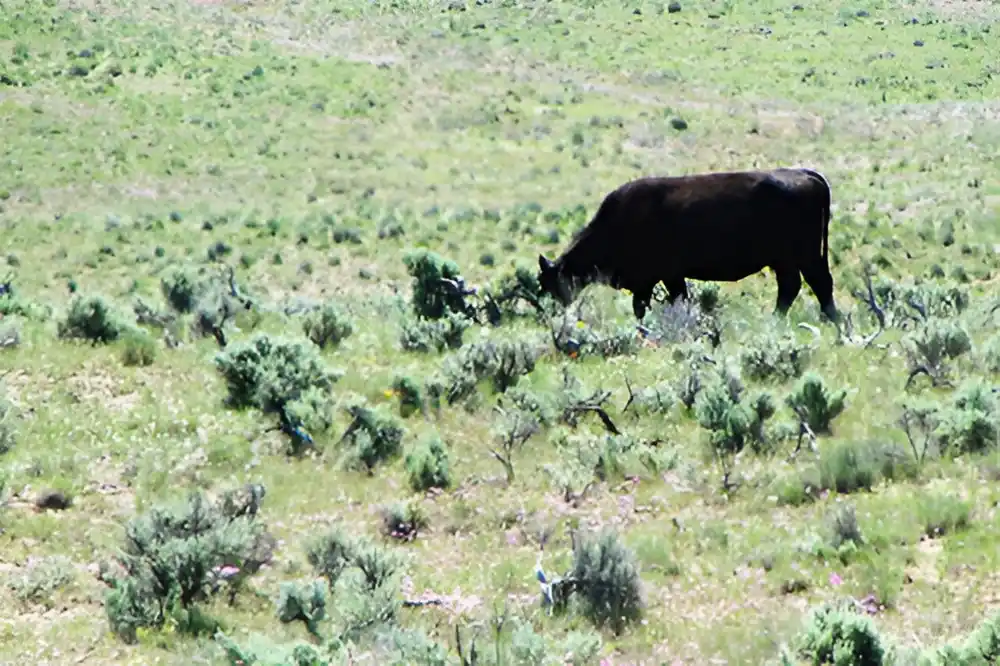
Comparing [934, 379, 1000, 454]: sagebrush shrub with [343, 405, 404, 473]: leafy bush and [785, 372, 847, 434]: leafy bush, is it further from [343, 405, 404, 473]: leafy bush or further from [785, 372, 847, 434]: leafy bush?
[343, 405, 404, 473]: leafy bush

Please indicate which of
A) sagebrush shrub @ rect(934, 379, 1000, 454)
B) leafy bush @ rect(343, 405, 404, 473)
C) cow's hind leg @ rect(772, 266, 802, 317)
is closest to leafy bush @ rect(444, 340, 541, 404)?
leafy bush @ rect(343, 405, 404, 473)

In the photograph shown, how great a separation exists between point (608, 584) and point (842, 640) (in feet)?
5.04

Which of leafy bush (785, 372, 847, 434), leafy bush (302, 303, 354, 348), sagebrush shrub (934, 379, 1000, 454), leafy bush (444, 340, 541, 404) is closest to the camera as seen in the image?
sagebrush shrub (934, 379, 1000, 454)

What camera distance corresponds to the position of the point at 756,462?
30.7ft

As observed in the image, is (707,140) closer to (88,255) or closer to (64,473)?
(88,255)

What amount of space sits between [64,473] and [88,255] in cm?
2041

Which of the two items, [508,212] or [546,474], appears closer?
[546,474]

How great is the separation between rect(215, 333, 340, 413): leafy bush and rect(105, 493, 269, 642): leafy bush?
2.77m

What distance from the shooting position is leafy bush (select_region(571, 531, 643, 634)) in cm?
715

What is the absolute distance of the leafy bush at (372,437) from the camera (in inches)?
390

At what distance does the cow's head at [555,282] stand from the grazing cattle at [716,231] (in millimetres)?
262

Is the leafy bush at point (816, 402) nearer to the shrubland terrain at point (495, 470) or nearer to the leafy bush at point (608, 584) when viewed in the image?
the shrubland terrain at point (495, 470)

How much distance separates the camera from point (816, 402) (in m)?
10.1

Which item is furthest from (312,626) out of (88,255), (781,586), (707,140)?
(707,140)
